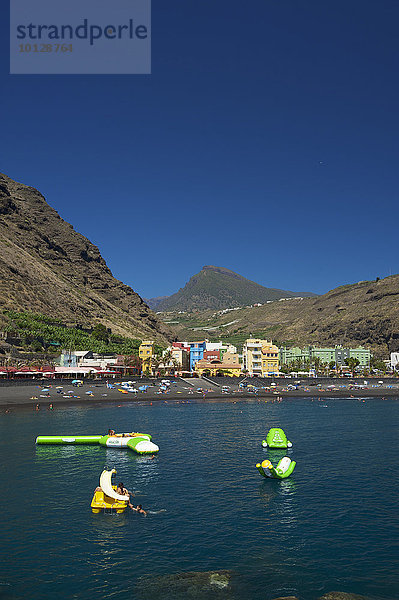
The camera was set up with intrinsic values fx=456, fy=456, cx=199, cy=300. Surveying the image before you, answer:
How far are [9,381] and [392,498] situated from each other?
96.8 m

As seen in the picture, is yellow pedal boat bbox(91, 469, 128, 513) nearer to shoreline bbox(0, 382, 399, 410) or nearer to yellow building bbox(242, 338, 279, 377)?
shoreline bbox(0, 382, 399, 410)

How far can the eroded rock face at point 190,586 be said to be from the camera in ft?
70.8

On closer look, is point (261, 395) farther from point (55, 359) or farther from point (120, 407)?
point (55, 359)

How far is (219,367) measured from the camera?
575ft

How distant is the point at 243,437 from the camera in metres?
64.4

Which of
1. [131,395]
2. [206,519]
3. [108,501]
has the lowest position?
[131,395]

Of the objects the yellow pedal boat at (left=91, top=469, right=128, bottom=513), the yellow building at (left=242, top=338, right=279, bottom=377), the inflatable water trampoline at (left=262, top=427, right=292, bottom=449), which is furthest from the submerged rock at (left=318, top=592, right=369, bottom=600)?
the yellow building at (left=242, top=338, right=279, bottom=377)

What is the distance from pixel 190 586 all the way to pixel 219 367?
15343 cm

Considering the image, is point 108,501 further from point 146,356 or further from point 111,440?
point 146,356

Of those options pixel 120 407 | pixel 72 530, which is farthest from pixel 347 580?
pixel 120 407

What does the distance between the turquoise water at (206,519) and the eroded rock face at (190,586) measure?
0.55 meters

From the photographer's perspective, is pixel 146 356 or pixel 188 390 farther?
pixel 146 356

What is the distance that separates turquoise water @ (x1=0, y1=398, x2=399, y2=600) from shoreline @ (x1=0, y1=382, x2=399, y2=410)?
115ft

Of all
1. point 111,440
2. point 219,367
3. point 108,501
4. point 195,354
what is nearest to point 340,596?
point 108,501
